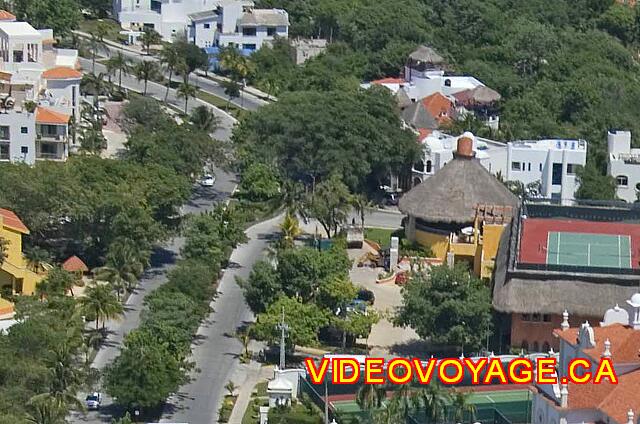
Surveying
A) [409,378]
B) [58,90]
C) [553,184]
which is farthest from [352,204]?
[409,378]

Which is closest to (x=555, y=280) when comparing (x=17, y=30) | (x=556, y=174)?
(x=556, y=174)

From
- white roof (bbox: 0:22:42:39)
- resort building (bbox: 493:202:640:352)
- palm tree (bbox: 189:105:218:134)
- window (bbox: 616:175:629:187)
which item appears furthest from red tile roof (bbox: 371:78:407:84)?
resort building (bbox: 493:202:640:352)

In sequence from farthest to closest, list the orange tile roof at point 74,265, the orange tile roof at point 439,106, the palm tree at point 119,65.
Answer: the palm tree at point 119,65 < the orange tile roof at point 439,106 < the orange tile roof at point 74,265

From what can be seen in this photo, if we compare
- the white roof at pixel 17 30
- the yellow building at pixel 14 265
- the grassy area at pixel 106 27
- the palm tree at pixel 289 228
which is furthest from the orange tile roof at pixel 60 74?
the grassy area at pixel 106 27

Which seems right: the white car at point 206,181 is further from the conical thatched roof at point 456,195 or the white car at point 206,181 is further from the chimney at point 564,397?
the chimney at point 564,397

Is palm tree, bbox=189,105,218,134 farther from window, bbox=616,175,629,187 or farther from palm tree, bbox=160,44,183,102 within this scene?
window, bbox=616,175,629,187

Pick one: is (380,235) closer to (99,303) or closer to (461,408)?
(99,303)

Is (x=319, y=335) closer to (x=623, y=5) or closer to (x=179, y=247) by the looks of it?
(x=179, y=247)
